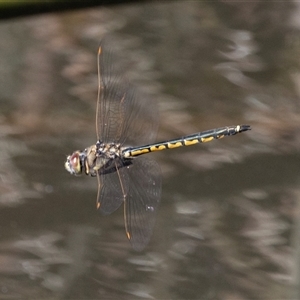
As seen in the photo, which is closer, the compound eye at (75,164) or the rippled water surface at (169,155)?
the compound eye at (75,164)

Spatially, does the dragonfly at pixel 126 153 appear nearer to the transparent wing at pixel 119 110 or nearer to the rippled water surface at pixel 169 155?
the transparent wing at pixel 119 110

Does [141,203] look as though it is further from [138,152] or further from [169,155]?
[169,155]

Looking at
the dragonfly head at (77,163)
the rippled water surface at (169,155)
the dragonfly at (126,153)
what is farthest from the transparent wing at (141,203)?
the rippled water surface at (169,155)

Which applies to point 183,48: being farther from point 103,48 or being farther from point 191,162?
point 103,48

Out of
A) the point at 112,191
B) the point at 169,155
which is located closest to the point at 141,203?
the point at 112,191

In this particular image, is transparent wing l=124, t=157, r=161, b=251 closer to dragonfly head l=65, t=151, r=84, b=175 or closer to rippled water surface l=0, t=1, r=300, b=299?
dragonfly head l=65, t=151, r=84, b=175

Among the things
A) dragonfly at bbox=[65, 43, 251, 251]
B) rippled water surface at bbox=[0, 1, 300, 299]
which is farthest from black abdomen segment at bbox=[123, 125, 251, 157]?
rippled water surface at bbox=[0, 1, 300, 299]
